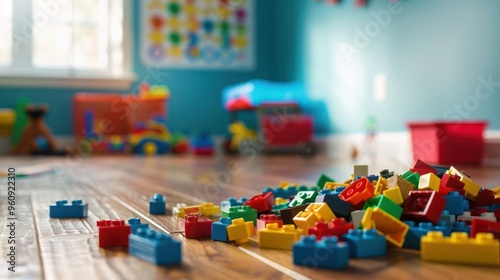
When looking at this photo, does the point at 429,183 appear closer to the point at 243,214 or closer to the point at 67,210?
the point at 243,214

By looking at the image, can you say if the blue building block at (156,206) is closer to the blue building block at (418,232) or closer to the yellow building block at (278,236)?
the yellow building block at (278,236)

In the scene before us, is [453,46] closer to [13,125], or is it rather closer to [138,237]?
[138,237]

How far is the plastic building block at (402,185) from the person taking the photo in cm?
70

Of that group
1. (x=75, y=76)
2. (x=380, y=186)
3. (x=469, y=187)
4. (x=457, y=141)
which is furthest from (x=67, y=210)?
(x=75, y=76)

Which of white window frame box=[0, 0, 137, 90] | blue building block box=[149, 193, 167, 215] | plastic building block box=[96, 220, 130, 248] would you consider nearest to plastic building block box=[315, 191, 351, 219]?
plastic building block box=[96, 220, 130, 248]

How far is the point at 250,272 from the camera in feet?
1.71

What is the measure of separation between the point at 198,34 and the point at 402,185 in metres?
3.93

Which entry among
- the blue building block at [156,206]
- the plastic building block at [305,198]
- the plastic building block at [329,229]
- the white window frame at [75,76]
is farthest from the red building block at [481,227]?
the white window frame at [75,76]

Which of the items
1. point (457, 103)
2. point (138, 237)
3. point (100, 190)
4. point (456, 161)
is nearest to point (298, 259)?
point (138, 237)

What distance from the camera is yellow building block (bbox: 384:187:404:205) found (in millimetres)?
663

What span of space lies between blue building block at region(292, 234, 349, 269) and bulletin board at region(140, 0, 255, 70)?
3993 mm

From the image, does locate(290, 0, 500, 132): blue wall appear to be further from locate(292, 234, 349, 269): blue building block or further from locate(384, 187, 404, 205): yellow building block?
locate(292, 234, 349, 269): blue building block

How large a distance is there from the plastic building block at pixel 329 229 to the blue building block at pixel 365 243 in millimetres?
10

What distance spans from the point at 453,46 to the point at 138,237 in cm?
235
